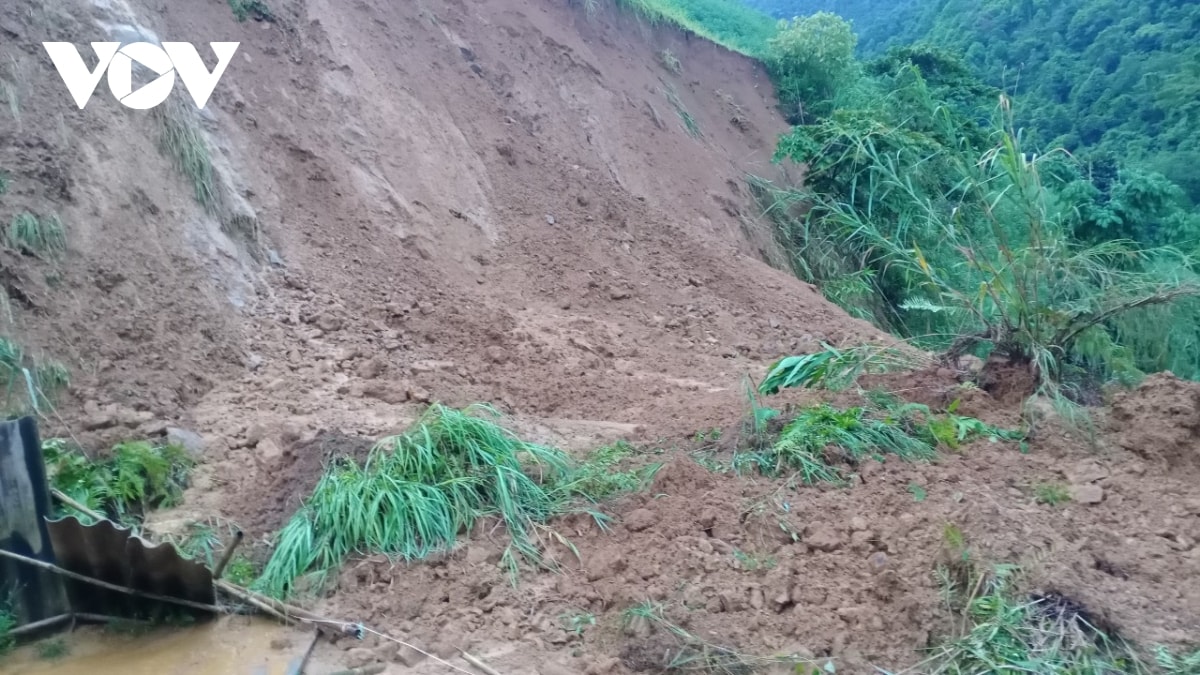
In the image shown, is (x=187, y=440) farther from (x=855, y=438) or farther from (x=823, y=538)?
(x=855, y=438)

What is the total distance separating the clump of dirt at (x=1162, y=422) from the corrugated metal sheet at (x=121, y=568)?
13.7 feet

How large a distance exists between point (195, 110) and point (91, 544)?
4170 millimetres

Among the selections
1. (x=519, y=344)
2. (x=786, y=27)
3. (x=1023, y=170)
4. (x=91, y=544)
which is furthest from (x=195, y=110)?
(x=786, y=27)

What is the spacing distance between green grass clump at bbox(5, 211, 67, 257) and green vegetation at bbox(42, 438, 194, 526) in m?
1.31

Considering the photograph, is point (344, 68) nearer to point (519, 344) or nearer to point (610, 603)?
point (519, 344)

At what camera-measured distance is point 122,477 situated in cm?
460

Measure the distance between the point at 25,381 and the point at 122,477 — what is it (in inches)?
30.8

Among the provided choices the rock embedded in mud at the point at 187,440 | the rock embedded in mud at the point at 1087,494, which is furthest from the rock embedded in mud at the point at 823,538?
the rock embedded in mud at the point at 187,440

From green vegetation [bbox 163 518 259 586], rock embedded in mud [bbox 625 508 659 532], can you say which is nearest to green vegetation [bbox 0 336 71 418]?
green vegetation [bbox 163 518 259 586]

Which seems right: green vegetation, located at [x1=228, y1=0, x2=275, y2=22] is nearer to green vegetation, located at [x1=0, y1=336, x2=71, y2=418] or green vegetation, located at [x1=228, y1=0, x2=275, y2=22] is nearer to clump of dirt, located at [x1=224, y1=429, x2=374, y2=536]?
green vegetation, located at [x1=0, y1=336, x2=71, y2=418]

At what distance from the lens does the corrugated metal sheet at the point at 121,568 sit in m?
3.79

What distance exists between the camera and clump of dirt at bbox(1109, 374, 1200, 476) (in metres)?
4.45

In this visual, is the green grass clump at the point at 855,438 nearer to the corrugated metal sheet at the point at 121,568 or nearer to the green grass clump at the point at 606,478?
the green grass clump at the point at 606,478

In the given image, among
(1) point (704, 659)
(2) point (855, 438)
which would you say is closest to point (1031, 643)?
(1) point (704, 659)
